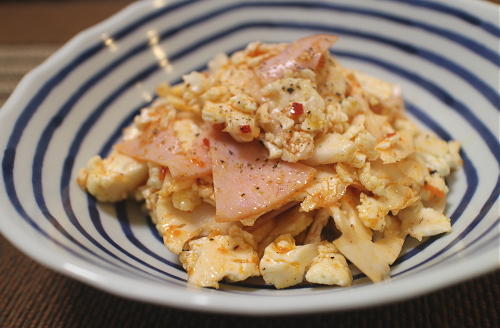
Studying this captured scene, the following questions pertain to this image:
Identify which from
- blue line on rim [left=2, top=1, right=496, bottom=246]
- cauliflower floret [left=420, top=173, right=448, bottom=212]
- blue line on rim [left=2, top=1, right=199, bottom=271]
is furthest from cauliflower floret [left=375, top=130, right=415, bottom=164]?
blue line on rim [left=2, top=1, right=496, bottom=246]

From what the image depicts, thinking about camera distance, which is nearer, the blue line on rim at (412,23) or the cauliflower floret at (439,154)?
the cauliflower floret at (439,154)

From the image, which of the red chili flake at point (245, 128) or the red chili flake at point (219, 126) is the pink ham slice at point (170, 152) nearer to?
the red chili flake at point (219, 126)

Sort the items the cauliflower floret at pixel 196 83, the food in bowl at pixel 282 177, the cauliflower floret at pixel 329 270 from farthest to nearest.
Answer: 1. the cauliflower floret at pixel 196 83
2. the food in bowl at pixel 282 177
3. the cauliflower floret at pixel 329 270

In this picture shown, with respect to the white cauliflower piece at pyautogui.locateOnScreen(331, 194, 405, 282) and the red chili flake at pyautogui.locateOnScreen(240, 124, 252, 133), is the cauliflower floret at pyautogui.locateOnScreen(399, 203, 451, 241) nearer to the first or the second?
the white cauliflower piece at pyautogui.locateOnScreen(331, 194, 405, 282)

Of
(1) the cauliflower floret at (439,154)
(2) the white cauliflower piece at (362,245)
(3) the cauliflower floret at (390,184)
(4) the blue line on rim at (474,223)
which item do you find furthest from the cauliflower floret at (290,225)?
(1) the cauliflower floret at (439,154)

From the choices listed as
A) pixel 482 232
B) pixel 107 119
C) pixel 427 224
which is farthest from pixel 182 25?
pixel 482 232

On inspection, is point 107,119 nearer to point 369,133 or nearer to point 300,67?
point 300,67
